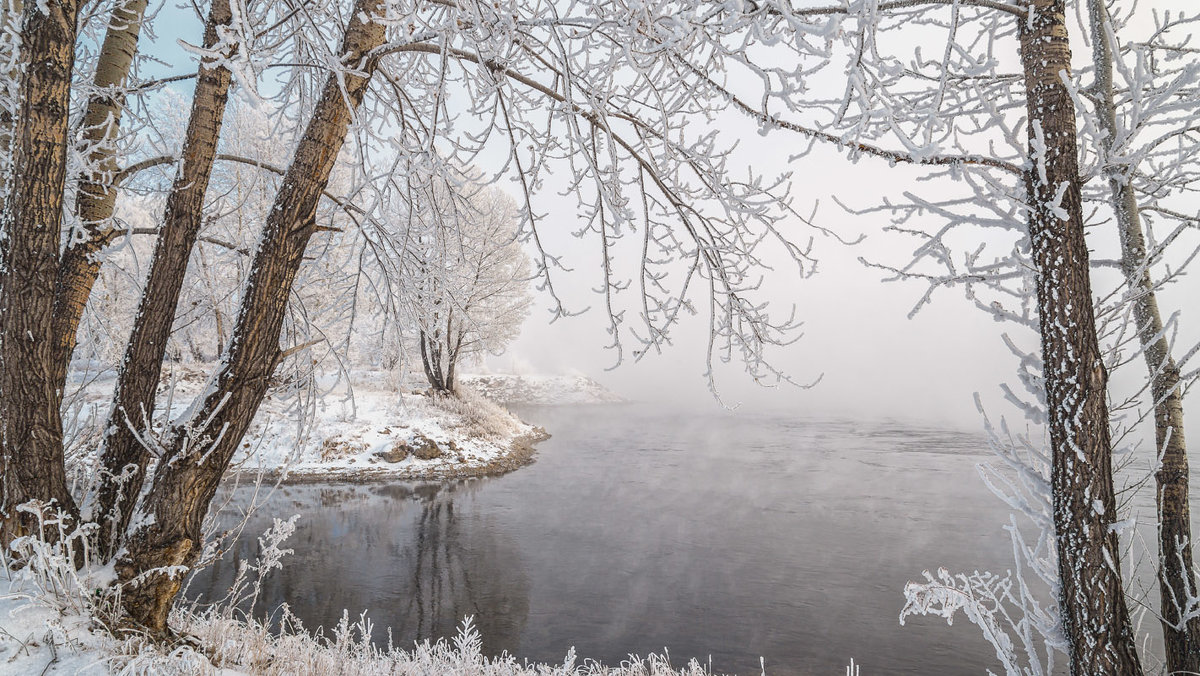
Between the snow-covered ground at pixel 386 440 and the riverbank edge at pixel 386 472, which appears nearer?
the riverbank edge at pixel 386 472

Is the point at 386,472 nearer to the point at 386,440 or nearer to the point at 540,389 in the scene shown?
the point at 386,440

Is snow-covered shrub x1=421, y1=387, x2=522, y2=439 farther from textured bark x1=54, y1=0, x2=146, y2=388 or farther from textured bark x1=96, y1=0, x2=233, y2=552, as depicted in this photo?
textured bark x1=96, y1=0, x2=233, y2=552

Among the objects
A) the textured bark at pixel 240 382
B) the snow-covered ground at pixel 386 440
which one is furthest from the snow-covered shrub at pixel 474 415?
the textured bark at pixel 240 382

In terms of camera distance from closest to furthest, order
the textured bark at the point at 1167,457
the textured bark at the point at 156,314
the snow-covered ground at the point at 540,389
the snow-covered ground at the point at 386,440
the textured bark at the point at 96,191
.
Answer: the textured bark at the point at 1167,457, the textured bark at the point at 156,314, the textured bark at the point at 96,191, the snow-covered ground at the point at 386,440, the snow-covered ground at the point at 540,389

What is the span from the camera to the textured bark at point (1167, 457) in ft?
9.89

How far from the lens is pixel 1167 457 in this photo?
3516 mm

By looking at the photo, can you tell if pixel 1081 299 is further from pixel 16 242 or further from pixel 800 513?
pixel 800 513

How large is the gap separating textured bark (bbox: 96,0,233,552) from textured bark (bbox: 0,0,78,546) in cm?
28

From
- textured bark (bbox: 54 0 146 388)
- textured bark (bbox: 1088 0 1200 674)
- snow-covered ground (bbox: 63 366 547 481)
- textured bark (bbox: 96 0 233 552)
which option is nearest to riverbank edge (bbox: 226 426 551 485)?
snow-covered ground (bbox: 63 366 547 481)

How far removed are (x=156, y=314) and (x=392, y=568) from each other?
6.62 metres

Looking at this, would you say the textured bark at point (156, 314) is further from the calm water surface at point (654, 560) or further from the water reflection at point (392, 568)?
the calm water surface at point (654, 560)

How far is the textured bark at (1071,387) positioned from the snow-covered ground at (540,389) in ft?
120

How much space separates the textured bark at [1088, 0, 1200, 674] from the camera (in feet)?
9.89

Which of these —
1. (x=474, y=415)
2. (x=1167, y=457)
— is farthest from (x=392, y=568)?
(x=474, y=415)
